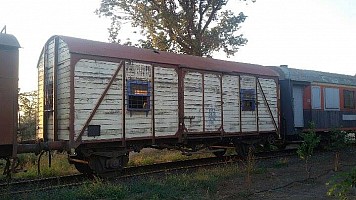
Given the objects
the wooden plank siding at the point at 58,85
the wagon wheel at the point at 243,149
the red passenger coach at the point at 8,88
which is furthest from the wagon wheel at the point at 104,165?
the wagon wheel at the point at 243,149

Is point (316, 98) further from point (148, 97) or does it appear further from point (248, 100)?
point (148, 97)

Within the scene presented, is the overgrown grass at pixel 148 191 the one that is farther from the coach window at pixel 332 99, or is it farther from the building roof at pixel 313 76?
→ the coach window at pixel 332 99

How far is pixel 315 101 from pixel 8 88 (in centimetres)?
1398

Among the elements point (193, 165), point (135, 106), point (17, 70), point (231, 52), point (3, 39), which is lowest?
point (193, 165)

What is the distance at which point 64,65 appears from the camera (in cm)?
998

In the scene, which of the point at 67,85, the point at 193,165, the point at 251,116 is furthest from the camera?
the point at 251,116

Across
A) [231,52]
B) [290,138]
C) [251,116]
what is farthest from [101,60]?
[231,52]

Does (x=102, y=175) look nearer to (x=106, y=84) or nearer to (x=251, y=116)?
(x=106, y=84)

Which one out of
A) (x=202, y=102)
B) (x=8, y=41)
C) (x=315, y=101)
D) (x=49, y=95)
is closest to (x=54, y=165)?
(x=49, y=95)

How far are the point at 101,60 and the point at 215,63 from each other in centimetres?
496

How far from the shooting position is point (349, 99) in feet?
65.1

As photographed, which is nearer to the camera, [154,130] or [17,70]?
[17,70]

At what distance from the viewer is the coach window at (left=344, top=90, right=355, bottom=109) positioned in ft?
64.1

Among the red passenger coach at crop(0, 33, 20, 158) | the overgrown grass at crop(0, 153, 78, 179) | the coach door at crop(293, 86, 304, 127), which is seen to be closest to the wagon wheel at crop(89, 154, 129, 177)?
the overgrown grass at crop(0, 153, 78, 179)
